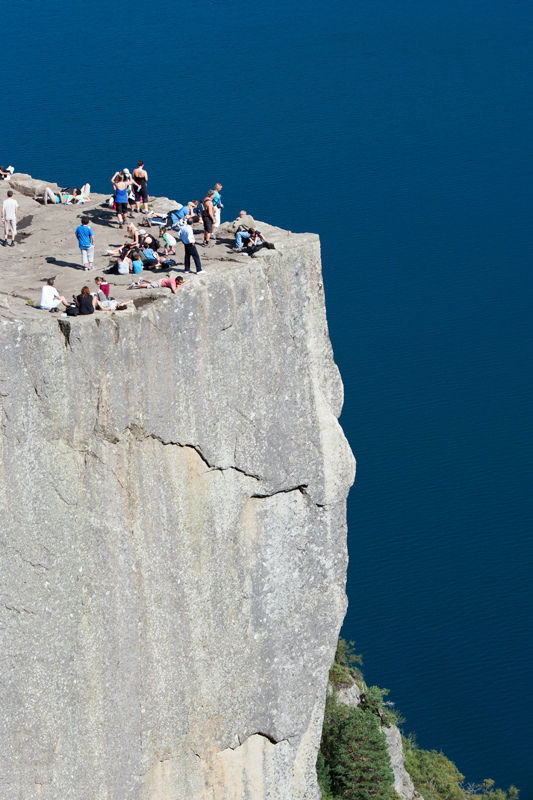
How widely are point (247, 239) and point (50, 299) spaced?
4394mm

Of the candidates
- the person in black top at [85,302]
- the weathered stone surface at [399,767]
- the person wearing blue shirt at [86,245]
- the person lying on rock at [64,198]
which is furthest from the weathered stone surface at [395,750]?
the person in black top at [85,302]

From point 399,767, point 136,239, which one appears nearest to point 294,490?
point 136,239

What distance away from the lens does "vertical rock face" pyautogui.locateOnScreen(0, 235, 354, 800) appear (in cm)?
2356

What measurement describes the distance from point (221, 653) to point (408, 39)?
46.1 m

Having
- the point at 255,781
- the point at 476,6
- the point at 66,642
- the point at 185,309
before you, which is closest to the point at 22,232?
the point at 185,309

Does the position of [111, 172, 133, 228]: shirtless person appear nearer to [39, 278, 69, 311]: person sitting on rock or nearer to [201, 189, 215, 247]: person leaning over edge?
[201, 189, 215, 247]: person leaning over edge

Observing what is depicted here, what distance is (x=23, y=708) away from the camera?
24.2 m

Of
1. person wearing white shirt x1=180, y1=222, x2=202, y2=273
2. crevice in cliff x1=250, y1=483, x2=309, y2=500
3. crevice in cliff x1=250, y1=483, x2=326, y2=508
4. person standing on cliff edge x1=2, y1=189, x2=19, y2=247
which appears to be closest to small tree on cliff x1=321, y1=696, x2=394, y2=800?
crevice in cliff x1=250, y1=483, x2=326, y2=508

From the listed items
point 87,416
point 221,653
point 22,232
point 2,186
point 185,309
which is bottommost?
point 221,653

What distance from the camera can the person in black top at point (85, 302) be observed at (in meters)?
23.6

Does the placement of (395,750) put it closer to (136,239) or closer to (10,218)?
(136,239)

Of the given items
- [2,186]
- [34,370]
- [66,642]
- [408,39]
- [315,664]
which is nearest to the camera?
[34,370]

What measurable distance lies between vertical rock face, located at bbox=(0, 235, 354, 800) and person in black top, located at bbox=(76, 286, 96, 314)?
0.43 metres

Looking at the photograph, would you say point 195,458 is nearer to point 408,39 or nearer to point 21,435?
point 21,435
